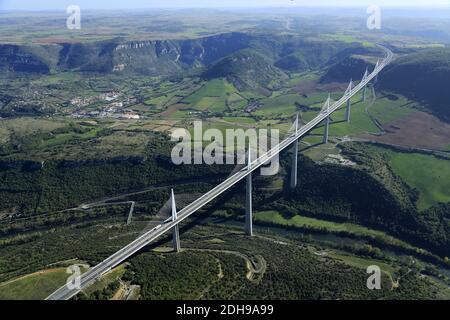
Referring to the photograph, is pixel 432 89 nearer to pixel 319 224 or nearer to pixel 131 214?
pixel 319 224

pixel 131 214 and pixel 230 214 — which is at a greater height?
pixel 230 214

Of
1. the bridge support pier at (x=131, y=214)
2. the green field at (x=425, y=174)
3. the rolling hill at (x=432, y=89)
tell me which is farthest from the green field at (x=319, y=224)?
the rolling hill at (x=432, y=89)

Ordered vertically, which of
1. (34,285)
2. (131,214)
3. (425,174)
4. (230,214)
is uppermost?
(425,174)

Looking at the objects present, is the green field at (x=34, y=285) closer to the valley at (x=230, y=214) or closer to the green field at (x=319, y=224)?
the valley at (x=230, y=214)

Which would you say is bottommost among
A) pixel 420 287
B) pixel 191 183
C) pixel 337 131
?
pixel 420 287

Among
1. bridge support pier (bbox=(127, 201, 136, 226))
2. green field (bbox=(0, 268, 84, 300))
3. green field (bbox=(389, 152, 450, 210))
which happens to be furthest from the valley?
bridge support pier (bbox=(127, 201, 136, 226))

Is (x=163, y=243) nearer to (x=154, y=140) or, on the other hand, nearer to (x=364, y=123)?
(x=154, y=140)

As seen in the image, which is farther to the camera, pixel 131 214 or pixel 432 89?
pixel 432 89

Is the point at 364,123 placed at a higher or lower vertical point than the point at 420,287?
higher

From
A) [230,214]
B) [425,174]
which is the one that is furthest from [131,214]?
[425,174]
